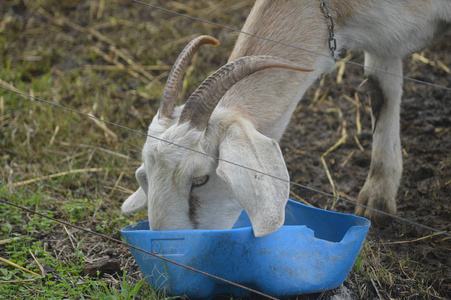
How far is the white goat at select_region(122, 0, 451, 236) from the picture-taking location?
2680 mm

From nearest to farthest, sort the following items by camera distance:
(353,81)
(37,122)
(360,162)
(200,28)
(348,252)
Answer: (348,252), (360,162), (37,122), (353,81), (200,28)

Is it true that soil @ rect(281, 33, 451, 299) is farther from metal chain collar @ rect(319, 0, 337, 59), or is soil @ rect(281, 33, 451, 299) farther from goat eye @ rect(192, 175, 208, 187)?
metal chain collar @ rect(319, 0, 337, 59)

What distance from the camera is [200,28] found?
683 cm

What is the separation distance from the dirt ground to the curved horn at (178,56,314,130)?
1.92 ft

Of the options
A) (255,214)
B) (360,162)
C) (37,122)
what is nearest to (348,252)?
(255,214)

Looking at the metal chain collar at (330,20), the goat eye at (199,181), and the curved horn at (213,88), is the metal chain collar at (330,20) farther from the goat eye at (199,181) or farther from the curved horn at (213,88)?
the goat eye at (199,181)

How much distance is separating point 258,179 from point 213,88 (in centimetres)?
47

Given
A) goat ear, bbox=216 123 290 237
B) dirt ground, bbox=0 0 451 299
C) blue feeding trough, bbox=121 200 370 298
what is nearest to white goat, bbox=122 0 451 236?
goat ear, bbox=216 123 290 237

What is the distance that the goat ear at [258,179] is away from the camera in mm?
2533

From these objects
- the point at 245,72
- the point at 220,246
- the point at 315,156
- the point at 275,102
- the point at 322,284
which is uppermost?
the point at 245,72

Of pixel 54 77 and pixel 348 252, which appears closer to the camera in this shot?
pixel 348 252

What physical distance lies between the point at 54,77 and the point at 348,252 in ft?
13.3

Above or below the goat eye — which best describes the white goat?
above

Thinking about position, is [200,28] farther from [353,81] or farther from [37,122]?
[37,122]
